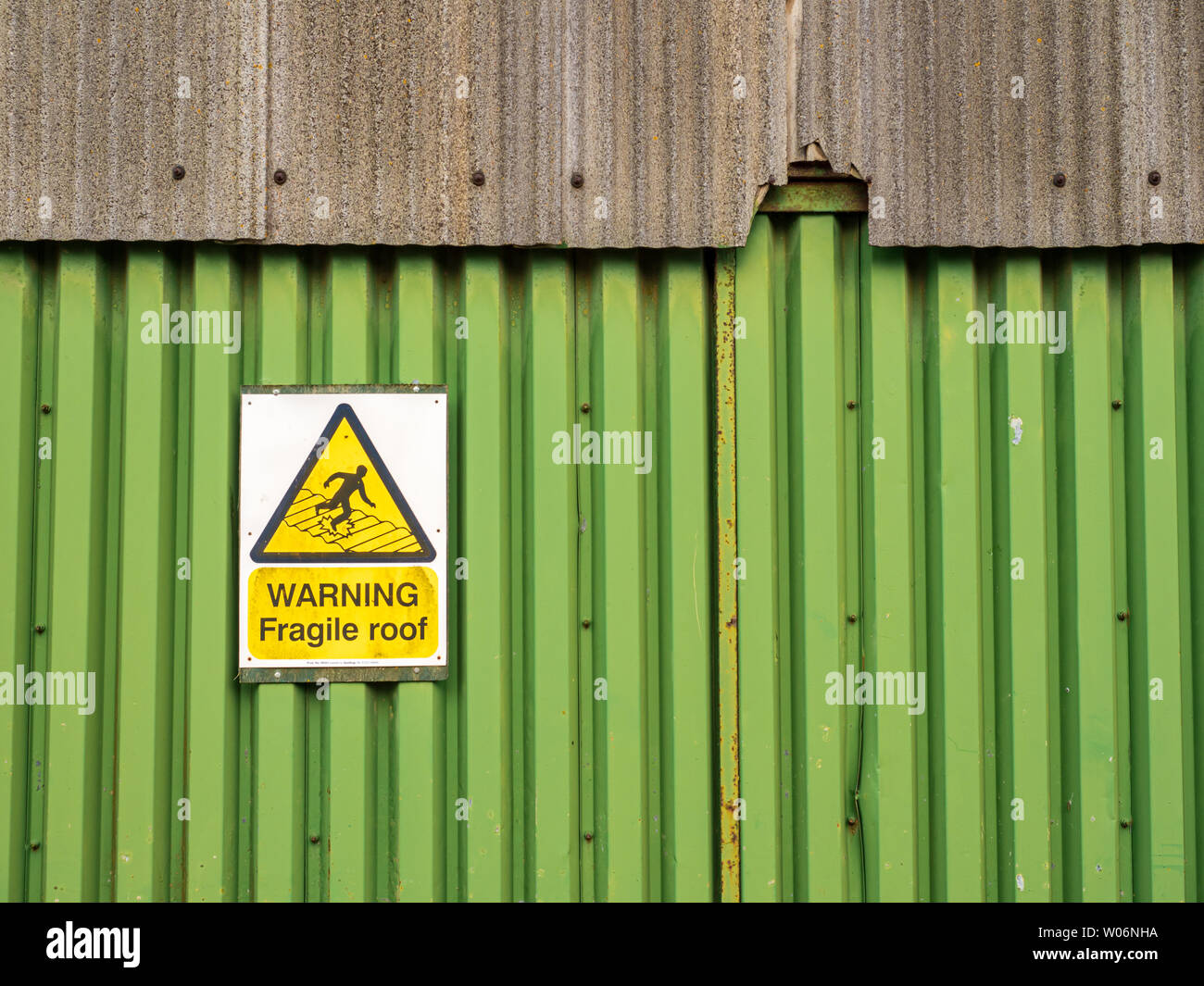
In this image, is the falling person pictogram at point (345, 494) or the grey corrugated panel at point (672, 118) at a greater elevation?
the grey corrugated panel at point (672, 118)

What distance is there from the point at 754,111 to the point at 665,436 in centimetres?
125

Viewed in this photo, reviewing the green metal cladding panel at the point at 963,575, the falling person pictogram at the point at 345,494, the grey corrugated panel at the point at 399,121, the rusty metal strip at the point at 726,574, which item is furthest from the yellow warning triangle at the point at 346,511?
the green metal cladding panel at the point at 963,575

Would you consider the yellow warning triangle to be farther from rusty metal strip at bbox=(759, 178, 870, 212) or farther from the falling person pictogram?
rusty metal strip at bbox=(759, 178, 870, 212)

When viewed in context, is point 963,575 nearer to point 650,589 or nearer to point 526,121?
point 650,589

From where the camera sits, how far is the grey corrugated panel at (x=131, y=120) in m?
2.93

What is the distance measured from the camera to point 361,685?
2.91 m

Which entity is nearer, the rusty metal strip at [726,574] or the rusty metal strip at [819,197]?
the rusty metal strip at [726,574]

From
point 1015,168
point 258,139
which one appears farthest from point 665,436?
point 258,139

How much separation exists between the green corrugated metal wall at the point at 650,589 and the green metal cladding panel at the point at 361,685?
0.04 feet

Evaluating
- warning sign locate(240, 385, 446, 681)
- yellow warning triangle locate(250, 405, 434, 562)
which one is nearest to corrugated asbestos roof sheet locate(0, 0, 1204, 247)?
warning sign locate(240, 385, 446, 681)

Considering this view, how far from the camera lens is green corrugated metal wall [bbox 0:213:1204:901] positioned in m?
2.90

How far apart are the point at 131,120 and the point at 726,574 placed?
108 inches

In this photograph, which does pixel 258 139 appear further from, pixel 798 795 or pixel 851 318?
pixel 798 795

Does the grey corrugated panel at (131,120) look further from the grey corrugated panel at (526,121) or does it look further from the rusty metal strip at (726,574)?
the rusty metal strip at (726,574)
